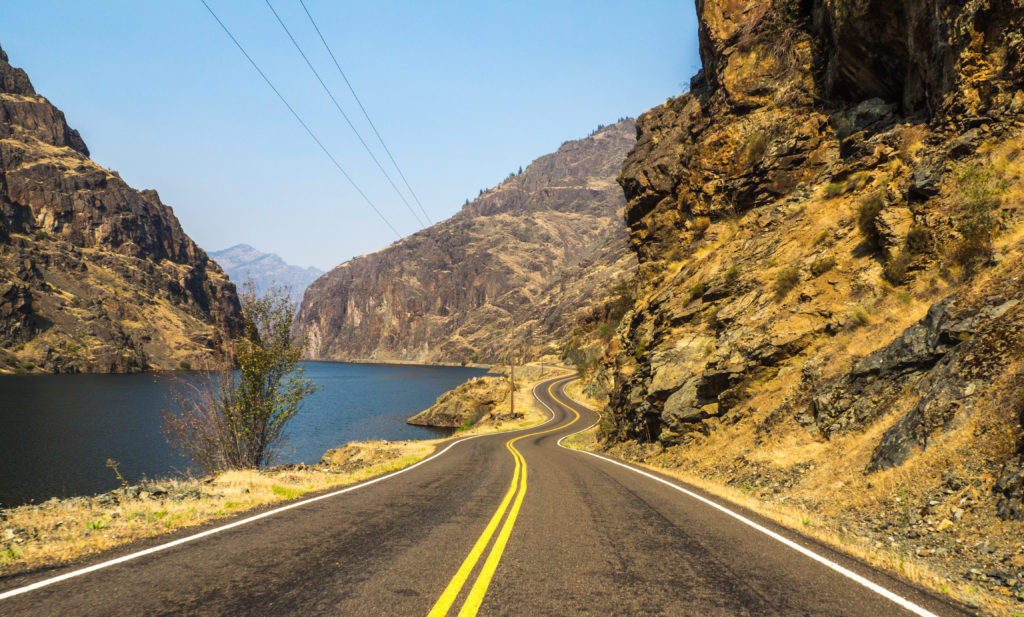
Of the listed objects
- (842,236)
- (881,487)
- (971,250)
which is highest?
(842,236)

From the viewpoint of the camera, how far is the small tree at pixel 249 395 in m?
16.8

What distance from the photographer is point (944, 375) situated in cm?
829

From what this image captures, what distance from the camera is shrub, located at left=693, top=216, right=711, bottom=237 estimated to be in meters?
25.5

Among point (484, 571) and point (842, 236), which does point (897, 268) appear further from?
point (484, 571)

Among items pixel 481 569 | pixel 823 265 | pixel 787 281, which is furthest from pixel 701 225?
pixel 481 569

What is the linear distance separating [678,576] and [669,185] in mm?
27619

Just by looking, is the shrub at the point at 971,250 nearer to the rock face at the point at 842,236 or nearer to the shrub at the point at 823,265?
the rock face at the point at 842,236

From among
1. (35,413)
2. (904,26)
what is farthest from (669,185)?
(35,413)

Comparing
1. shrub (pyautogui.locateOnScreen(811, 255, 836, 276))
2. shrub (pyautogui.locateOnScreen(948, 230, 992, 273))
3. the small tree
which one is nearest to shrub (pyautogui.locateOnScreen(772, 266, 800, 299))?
shrub (pyautogui.locateOnScreen(811, 255, 836, 276))

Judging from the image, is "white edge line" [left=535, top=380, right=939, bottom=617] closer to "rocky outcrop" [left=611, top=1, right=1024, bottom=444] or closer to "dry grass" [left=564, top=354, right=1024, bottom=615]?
"dry grass" [left=564, top=354, right=1024, bottom=615]

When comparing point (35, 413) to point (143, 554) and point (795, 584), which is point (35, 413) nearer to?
point (143, 554)

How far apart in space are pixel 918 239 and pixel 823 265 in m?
3.16

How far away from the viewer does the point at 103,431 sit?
4391 cm

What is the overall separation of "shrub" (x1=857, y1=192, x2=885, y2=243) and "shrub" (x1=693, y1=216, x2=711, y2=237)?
10.5 metres
